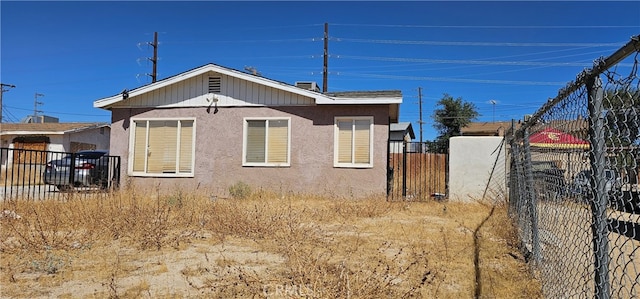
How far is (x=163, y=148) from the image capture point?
12164 mm

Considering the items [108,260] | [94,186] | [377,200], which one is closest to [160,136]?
[94,186]

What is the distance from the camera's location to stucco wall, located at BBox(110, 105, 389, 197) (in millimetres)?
11156

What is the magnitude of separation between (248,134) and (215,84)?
1785 millimetres

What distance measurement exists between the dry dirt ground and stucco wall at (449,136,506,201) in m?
2.12

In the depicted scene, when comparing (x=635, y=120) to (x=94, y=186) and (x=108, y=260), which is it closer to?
(x=108, y=260)

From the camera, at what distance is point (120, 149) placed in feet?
40.7

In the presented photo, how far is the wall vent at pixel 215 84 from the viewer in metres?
12.0

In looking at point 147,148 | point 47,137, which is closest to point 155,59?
point 47,137

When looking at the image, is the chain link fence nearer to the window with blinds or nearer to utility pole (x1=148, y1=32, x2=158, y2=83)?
the window with blinds

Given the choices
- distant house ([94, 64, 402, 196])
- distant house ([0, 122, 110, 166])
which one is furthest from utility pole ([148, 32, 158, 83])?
distant house ([94, 64, 402, 196])

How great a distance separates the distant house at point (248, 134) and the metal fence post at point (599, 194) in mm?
8744

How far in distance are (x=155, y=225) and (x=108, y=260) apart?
4.65ft

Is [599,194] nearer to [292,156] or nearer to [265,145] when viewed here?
[292,156]

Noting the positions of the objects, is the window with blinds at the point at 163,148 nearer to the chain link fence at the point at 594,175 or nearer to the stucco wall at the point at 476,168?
the stucco wall at the point at 476,168
